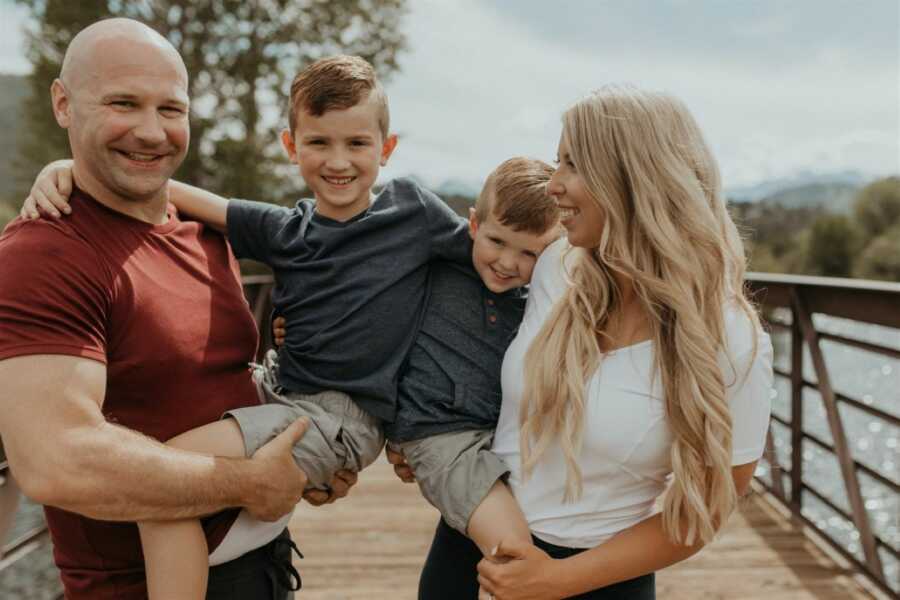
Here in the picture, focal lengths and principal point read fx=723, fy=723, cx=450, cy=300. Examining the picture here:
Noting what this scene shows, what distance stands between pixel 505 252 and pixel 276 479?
632 mm

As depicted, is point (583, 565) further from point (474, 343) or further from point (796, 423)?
point (796, 423)

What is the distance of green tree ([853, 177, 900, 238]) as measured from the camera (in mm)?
42906

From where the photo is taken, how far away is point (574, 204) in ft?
4.17

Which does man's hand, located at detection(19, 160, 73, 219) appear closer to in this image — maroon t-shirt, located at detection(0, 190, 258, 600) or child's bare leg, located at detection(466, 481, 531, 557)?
maroon t-shirt, located at detection(0, 190, 258, 600)

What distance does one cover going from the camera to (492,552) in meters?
1.26


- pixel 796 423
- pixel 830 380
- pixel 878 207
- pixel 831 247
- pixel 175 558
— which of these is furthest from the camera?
pixel 878 207

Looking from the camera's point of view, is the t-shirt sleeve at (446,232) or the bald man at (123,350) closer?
the bald man at (123,350)

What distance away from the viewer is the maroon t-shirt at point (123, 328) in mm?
1162

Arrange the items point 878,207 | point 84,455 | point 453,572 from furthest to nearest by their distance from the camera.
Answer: point 878,207, point 453,572, point 84,455

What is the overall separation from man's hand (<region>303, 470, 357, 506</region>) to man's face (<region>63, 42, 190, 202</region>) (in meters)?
0.68

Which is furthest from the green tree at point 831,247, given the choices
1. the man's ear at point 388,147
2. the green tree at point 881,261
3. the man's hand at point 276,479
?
the man's hand at point 276,479

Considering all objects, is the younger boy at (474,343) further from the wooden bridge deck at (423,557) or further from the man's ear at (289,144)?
the wooden bridge deck at (423,557)

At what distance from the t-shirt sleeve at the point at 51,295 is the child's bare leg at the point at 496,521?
711 mm

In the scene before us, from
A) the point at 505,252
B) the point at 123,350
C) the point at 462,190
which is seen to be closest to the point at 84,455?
the point at 123,350
